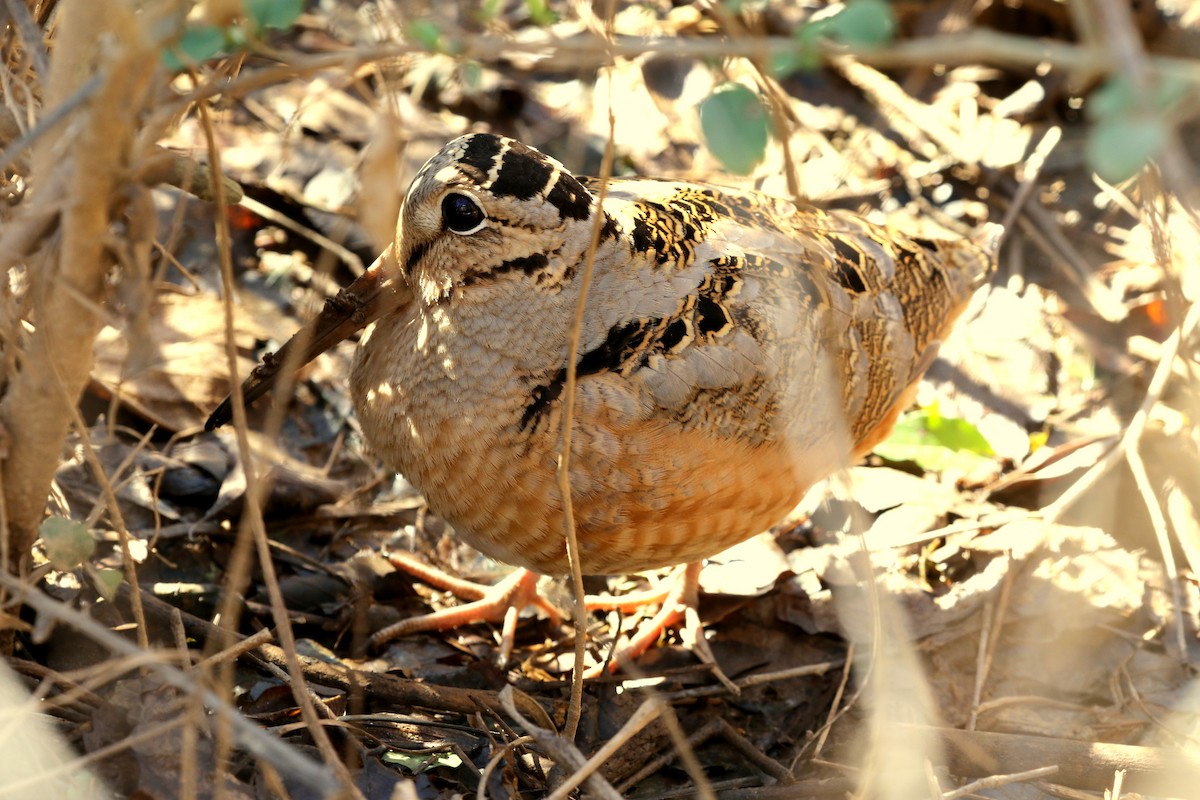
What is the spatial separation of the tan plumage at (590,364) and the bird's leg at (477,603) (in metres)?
Answer: 0.47

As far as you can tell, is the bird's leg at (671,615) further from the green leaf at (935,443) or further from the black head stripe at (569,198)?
the black head stripe at (569,198)

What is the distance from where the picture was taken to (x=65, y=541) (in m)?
2.31

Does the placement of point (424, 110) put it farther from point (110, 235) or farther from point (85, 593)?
point (110, 235)

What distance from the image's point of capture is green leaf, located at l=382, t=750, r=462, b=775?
2.66 metres

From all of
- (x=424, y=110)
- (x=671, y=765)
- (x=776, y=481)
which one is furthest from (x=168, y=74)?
(x=424, y=110)

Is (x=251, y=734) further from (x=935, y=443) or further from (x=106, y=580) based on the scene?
(x=935, y=443)

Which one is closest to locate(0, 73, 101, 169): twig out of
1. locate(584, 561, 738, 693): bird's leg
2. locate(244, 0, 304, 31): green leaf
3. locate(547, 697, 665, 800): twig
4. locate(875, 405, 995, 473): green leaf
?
locate(244, 0, 304, 31): green leaf

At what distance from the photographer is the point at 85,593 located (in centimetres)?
277

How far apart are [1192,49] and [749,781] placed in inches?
150

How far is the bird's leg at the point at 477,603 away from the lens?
338 centimetres

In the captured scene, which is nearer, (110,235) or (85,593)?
(110,235)

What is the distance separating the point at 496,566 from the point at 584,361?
4.13ft

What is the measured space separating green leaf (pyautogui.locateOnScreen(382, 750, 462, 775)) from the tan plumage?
1.76 ft

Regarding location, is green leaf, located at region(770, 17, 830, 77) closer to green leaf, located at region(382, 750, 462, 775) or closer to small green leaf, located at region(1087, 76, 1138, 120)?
small green leaf, located at region(1087, 76, 1138, 120)
